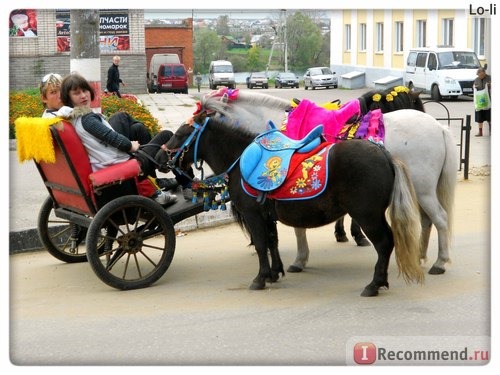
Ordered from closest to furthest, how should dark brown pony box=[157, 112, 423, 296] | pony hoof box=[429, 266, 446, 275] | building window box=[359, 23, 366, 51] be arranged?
1. dark brown pony box=[157, 112, 423, 296]
2. building window box=[359, 23, 366, 51]
3. pony hoof box=[429, 266, 446, 275]

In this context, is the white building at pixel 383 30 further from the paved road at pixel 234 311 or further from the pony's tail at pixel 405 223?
the paved road at pixel 234 311

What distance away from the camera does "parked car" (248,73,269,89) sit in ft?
22.7

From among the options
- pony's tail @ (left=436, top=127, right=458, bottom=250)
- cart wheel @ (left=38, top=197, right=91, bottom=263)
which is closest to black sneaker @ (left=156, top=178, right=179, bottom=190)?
cart wheel @ (left=38, top=197, right=91, bottom=263)

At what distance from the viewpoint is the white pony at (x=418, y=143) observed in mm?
7445

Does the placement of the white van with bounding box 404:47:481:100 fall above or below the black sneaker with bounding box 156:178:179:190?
above

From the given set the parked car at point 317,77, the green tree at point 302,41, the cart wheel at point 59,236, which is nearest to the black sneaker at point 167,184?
the cart wheel at point 59,236

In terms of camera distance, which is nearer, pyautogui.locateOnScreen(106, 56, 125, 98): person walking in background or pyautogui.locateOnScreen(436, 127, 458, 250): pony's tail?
A: pyautogui.locateOnScreen(436, 127, 458, 250): pony's tail

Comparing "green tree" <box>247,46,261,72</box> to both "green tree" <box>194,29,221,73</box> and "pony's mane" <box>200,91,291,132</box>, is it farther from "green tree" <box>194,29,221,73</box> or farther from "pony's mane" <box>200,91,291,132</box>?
"pony's mane" <box>200,91,291,132</box>

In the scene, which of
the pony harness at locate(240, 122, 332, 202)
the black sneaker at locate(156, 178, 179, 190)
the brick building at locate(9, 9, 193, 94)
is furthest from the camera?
the brick building at locate(9, 9, 193, 94)

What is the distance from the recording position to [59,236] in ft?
28.4

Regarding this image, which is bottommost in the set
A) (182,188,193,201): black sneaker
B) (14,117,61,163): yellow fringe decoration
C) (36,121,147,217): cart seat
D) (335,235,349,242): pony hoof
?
(335,235,349,242): pony hoof

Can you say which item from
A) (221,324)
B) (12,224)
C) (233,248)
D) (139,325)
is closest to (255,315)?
(221,324)

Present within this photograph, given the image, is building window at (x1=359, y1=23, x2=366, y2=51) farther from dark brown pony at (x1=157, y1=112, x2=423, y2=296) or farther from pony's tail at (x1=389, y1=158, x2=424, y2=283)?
pony's tail at (x1=389, y1=158, x2=424, y2=283)

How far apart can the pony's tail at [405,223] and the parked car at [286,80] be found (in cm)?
115
